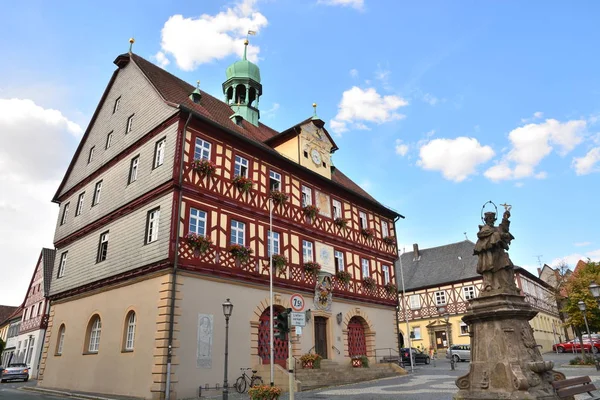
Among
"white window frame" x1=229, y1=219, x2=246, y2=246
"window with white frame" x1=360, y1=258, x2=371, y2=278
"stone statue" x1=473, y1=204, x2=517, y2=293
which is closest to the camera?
"stone statue" x1=473, y1=204, x2=517, y2=293

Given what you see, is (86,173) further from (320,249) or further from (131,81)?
(320,249)

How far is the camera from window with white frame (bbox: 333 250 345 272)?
26.1 metres

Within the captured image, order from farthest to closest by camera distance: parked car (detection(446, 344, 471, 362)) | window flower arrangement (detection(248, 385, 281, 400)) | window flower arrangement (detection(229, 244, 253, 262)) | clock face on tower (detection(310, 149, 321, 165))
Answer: parked car (detection(446, 344, 471, 362)) → clock face on tower (detection(310, 149, 321, 165)) → window flower arrangement (detection(229, 244, 253, 262)) → window flower arrangement (detection(248, 385, 281, 400))

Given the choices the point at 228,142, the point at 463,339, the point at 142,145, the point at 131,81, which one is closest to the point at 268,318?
the point at 228,142

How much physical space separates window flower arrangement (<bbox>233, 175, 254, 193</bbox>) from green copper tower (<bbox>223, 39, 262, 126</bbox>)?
9640 millimetres

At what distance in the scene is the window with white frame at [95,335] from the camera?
20172mm

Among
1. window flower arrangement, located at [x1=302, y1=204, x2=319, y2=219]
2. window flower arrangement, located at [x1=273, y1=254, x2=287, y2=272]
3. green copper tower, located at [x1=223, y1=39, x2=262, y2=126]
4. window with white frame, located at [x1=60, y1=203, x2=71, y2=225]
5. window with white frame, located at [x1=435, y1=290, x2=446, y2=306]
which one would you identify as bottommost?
window flower arrangement, located at [x1=273, y1=254, x2=287, y2=272]

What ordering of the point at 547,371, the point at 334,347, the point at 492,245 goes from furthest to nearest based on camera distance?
1. the point at 334,347
2. the point at 492,245
3. the point at 547,371

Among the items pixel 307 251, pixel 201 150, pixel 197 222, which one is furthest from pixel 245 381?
pixel 201 150

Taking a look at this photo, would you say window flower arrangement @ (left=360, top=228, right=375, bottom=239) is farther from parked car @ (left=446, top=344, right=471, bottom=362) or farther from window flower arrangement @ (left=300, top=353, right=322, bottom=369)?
parked car @ (left=446, top=344, right=471, bottom=362)

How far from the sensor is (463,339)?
42375mm

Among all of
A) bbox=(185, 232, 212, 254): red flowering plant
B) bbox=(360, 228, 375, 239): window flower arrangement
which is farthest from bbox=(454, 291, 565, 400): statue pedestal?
bbox=(360, 228, 375, 239): window flower arrangement

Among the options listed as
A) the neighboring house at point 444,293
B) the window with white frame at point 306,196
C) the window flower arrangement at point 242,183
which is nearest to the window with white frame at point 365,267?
the window with white frame at point 306,196

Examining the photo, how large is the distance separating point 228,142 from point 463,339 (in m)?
32.2
